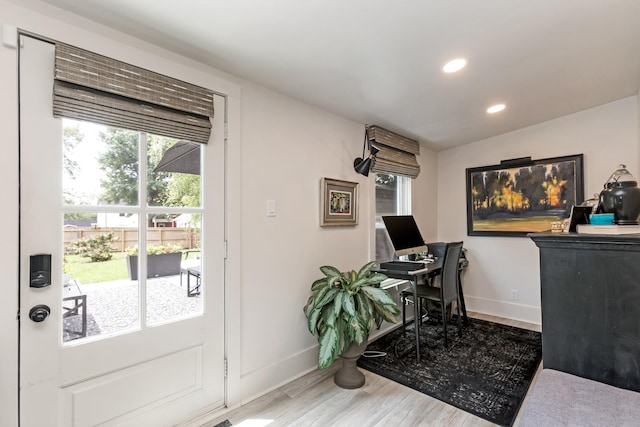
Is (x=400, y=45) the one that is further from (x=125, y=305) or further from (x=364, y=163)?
(x=125, y=305)

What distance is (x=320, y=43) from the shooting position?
170 centimetres

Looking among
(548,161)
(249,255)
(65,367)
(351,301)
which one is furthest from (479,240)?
(65,367)

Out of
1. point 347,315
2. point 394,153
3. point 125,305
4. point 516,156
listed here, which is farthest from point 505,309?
point 125,305

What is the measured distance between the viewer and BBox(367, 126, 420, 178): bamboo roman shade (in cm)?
305

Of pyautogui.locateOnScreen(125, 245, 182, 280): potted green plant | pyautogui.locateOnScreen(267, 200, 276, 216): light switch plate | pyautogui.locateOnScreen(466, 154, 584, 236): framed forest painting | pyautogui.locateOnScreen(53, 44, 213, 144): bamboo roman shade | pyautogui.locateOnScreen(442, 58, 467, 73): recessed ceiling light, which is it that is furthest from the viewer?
pyautogui.locateOnScreen(466, 154, 584, 236): framed forest painting

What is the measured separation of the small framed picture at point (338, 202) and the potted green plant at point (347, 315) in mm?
503

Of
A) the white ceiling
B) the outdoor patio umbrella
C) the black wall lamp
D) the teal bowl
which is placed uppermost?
the white ceiling

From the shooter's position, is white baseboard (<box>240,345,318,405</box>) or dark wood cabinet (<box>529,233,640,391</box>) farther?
white baseboard (<box>240,345,318,405</box>)

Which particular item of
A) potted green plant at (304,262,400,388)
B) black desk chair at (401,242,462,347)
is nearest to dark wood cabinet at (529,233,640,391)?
potted green plant at (304,262,400,388)

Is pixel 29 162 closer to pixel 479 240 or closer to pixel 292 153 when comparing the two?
pixel 292 153

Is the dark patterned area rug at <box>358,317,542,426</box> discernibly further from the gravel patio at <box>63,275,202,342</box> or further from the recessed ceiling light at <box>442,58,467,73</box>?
the recessed ceiling light at <box>442,58,467,73</box>

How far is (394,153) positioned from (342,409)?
2368 mm

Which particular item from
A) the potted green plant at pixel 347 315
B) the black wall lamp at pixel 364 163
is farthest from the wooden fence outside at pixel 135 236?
the black wall lamp at pixel 364 163

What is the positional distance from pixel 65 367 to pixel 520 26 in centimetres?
280
